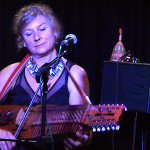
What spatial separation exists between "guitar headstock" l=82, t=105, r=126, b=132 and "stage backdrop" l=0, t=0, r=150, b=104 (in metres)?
2.00

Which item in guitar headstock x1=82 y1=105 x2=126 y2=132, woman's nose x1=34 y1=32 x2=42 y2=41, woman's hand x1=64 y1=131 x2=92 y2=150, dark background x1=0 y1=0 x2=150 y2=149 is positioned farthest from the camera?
dark background x1=0 y1=0 x2=150 y2=149

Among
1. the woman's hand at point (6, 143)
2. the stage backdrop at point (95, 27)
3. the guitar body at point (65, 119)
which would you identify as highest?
the stage backdrop at point (95, 27)

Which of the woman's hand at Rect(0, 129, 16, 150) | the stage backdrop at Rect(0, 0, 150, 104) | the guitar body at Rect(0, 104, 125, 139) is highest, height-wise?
the stage backdrop at Rect(0, 0, 150, 104)

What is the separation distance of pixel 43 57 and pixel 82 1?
1.60m

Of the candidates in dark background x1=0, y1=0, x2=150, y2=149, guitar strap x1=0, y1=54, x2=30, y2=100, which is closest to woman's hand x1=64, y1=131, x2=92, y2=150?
guitar strap x1=0, y1=54, x2=30, y2=100

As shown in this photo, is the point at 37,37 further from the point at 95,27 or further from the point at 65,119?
the point at 95,27

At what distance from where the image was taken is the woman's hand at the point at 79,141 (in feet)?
5.70

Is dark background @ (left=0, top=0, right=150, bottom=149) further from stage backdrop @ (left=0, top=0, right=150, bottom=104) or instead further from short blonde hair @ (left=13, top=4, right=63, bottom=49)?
short blonde hair @ (left=13, top=4, right=63, bottom=49)

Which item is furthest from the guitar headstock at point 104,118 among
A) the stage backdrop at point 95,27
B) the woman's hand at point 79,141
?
the stage backdrop at point 95,27

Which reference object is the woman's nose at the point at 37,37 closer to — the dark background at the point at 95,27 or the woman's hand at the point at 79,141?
the woman's hand at the point at 79,141

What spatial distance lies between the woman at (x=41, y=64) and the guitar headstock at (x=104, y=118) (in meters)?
0.42

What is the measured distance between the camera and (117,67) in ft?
9.14

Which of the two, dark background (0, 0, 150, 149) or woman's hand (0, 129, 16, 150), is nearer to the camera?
woman's hand (0, 129, 16, 150)

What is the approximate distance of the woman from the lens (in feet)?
7.04
